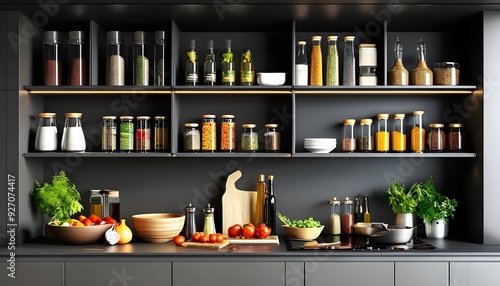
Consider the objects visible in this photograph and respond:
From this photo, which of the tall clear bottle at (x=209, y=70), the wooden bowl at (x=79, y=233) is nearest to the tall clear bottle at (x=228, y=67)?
the tall clear bottle at (x=209, y=70)

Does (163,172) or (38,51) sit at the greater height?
(38,51)

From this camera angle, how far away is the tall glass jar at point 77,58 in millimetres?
3930

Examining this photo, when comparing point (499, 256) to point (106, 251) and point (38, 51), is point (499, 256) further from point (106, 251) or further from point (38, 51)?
point (38, 51)

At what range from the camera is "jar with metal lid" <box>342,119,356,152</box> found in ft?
13.3

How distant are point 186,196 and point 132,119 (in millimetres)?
645

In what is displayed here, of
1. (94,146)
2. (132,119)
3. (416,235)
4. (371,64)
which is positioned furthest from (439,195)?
(94,146)

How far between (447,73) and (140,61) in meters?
1.97

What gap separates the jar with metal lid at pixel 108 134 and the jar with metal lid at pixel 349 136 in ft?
4.96

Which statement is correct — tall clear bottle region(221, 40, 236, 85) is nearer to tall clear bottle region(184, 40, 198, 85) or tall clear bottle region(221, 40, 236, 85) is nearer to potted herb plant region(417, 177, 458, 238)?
tall clear bottle region(184, 40, 198, 85)

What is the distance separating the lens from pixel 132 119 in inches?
160

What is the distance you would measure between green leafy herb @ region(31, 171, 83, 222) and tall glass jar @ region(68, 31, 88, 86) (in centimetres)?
67

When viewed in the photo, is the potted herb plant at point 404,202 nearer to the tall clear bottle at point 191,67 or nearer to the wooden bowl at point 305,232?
the wooden bowl at point 305,232

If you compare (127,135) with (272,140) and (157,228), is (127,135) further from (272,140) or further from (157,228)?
(272,140)

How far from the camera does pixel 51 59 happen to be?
3955mm
